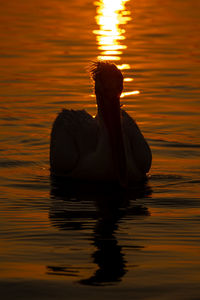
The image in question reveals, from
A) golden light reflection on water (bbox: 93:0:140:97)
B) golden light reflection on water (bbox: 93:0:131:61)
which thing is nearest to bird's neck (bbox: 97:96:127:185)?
golden light reflection on water (bbox: 93:0:140:97)

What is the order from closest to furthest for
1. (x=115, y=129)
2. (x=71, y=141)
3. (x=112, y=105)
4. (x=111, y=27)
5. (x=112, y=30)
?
(x=115, y=129), (x=112, y=105), (x=71, y=141), (x=112, y=30), (x=111, y=27)

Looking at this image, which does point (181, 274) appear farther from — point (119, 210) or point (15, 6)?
point (15, 6)

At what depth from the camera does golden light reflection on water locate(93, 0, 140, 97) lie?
16.9 m

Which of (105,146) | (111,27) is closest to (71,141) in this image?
(105,146)

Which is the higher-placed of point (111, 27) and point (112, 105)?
point (111, 27)

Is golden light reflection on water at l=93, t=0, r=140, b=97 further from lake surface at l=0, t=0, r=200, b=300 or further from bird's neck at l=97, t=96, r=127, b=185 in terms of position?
bird's neck at l=97, t=96, r=127, b=185

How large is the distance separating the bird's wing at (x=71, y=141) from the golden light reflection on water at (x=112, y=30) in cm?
380

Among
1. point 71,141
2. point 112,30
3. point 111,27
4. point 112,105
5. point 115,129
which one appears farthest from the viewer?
point 111,27

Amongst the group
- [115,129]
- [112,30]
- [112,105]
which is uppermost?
[112,30]

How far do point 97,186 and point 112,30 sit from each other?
11.3 meters

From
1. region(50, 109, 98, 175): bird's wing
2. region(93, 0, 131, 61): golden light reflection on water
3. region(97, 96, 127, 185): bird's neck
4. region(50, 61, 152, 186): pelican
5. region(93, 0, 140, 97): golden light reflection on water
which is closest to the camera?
region(97, 96, 127, 185): bird's neck

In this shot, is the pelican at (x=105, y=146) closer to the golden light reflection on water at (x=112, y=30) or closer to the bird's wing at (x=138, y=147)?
the bird's wing at (x=138, y=147)

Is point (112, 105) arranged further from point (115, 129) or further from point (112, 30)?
point (112, 30)

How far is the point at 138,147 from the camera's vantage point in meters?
9.65
